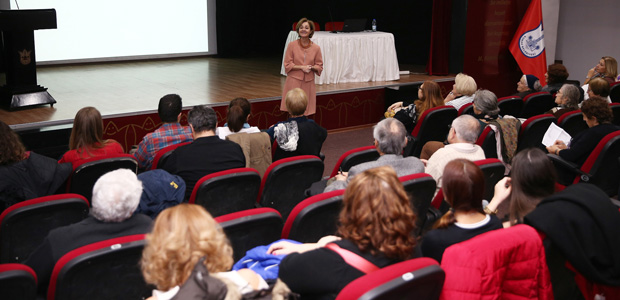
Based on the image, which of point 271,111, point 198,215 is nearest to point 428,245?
point 198,215

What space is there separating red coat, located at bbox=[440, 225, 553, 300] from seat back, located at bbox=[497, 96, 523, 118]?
3.76 metres

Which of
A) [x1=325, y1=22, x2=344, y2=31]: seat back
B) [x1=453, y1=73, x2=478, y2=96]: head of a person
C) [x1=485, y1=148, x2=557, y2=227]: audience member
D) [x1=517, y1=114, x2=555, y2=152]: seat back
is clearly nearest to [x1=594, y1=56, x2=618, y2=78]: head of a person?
[x1=453, y1=73, x2=478, y2=96]: head of a person

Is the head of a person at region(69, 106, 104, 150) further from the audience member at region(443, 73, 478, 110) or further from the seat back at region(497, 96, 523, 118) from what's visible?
the seat back at region(497, 96, 523, 118)

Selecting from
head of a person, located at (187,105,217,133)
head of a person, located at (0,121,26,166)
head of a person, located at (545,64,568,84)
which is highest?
head of a person, located at (545,64,568,84)

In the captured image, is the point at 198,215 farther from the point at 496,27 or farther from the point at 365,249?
the point at 496,27

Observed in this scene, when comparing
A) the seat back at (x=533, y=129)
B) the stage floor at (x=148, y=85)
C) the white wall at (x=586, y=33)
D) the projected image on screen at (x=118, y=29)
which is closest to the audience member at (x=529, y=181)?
the seat back at (x=533, y=129)

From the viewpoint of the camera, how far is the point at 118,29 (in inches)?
410

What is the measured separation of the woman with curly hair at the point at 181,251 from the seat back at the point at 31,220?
116 cm

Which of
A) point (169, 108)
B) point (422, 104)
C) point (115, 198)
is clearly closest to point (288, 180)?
point (169, 108)

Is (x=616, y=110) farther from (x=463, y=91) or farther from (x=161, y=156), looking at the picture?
(x=161, y=156)

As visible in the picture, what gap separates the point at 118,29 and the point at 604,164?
8.92m

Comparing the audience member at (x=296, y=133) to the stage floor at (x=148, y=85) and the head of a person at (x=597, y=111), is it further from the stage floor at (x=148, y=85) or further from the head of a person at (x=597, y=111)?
the stage floor at (x=148, y=85)

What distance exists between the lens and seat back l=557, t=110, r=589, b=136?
182 inches

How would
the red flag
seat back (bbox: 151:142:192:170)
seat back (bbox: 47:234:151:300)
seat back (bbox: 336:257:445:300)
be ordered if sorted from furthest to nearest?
the red flag
seat back (bbox: 151:142:192:170)
seat back (bbox: 47:234:151:300)
seat back (bbox: 336:257:445:300)
